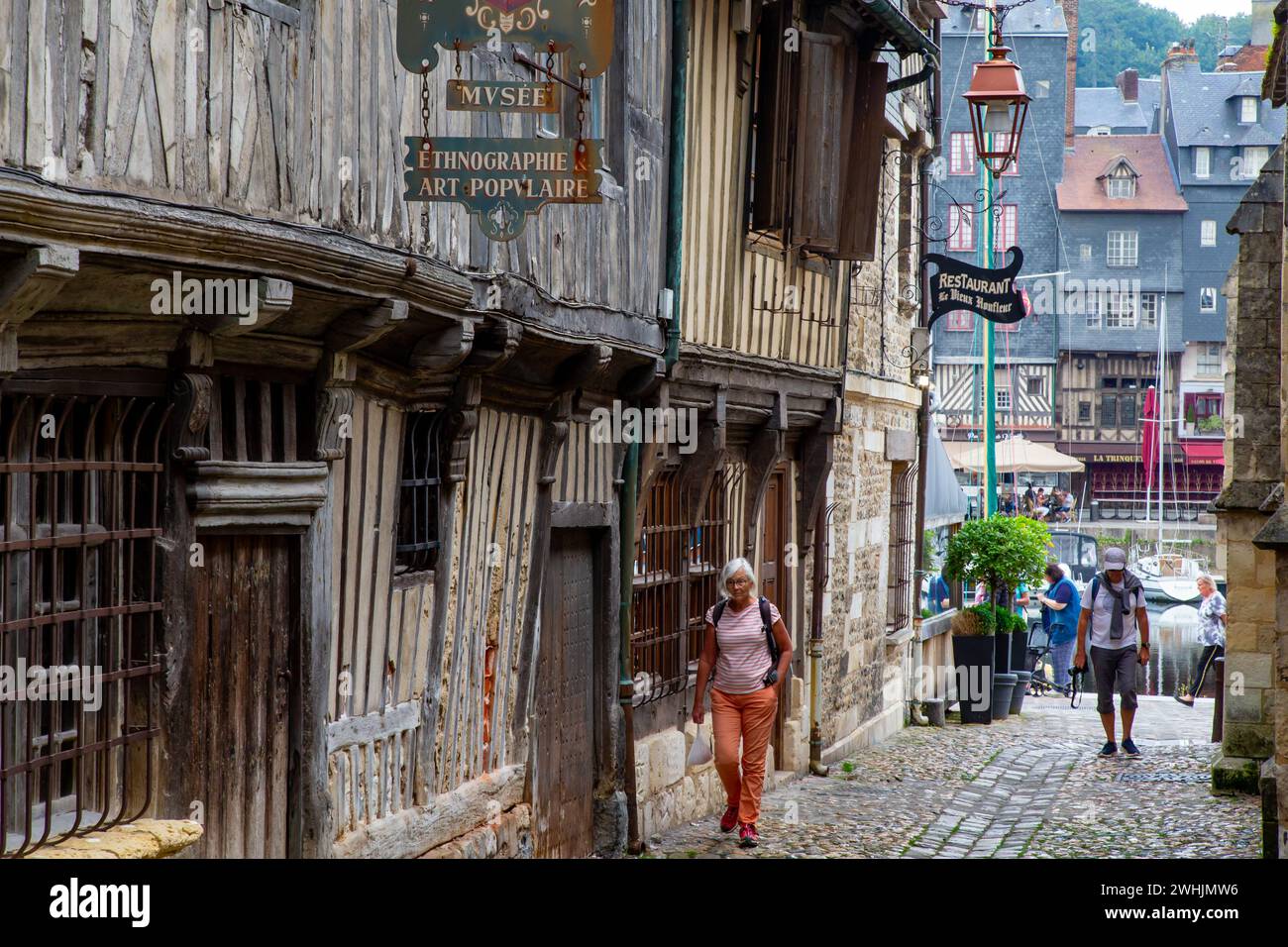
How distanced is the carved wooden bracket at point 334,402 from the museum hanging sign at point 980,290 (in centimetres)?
906

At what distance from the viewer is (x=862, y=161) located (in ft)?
39.7

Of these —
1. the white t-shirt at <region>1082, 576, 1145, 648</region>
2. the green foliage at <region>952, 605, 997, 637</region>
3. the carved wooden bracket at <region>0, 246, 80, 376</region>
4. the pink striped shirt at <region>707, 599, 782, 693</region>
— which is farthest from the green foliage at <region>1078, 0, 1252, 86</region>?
the carved wooden bracket at <region>0, 246, 80, 376</region>

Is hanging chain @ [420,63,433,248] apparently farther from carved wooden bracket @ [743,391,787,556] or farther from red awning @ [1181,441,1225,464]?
red awning @ [1181,441,1225,464]

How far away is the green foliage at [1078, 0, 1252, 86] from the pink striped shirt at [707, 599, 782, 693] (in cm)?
6027

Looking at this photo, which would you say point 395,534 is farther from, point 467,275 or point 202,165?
point 202,165

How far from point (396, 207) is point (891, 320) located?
10.1m

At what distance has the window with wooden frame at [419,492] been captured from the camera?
6.90 m

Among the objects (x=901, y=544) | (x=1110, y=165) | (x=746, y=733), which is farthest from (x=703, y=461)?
(x=1110, y=165)

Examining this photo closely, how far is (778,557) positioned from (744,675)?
3.37 meters

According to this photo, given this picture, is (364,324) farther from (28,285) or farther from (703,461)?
(703,461)

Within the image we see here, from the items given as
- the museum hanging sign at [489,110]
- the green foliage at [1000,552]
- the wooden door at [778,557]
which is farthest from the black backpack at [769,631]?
the green foliage at [1000,552]

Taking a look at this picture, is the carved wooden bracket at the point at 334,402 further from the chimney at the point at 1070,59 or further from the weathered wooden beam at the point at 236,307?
the chimney at the point at 1070,59
